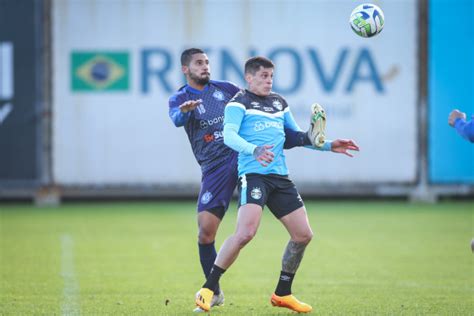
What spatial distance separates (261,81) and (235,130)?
1.74ft

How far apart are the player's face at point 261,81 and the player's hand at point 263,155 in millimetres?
662

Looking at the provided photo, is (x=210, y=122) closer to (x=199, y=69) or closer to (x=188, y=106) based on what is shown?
(x=199, y=69)

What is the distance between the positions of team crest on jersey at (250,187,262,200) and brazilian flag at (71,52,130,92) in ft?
39.5

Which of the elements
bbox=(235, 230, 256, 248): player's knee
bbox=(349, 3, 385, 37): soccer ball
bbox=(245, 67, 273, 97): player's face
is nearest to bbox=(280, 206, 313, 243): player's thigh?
bbox=(235, 230, 256, 248): player's knee

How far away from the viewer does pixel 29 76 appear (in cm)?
1938

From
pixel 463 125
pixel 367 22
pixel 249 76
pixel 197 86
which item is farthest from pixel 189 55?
pixel 463 125

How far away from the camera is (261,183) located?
7.77m

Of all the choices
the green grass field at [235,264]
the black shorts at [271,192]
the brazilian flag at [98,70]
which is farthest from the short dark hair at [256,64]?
the brazilian flag at [98,70]

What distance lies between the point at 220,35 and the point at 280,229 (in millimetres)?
5630

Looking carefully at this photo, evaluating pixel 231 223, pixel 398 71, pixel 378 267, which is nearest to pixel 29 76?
pixel 231 223

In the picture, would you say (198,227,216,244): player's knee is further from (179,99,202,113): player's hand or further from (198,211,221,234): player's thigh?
(179,99,202,113): player's hand

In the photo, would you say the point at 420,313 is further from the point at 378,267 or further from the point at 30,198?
the point at 30,198

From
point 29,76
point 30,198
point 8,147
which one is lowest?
point 30,198

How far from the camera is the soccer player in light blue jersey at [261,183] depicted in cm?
769
